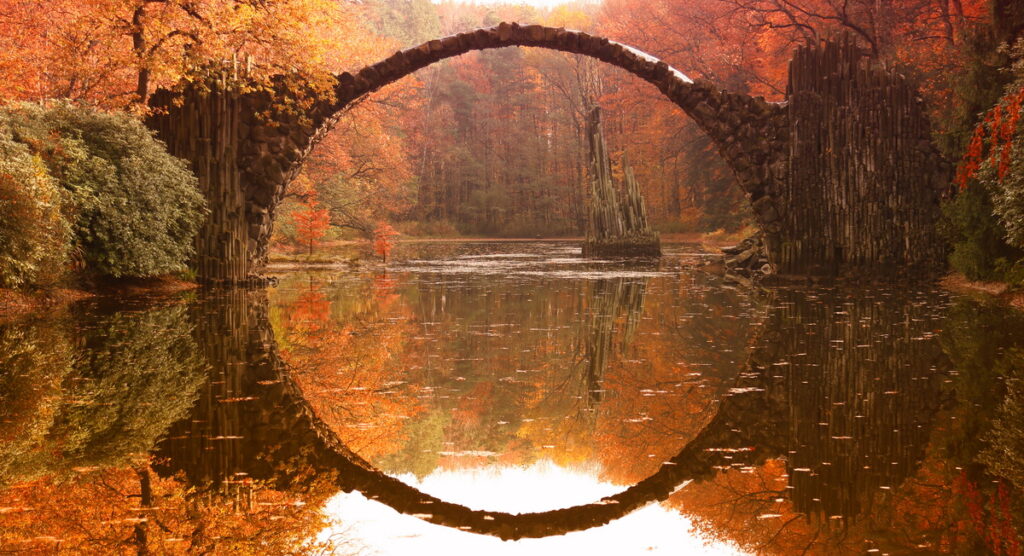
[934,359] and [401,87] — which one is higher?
[401,87]

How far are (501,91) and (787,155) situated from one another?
45.3 m

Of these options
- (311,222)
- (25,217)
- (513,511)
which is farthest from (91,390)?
(311,222)

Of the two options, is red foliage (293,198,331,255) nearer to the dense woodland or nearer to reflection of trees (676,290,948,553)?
the dense woodland

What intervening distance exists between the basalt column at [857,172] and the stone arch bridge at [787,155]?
0.02 meters

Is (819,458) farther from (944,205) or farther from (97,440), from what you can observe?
(944,205)

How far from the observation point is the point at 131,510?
3375 mm

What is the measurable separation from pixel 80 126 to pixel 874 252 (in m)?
12.8

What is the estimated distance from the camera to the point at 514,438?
468cm

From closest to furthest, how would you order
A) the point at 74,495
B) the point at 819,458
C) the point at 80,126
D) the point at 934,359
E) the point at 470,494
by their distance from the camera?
the point at 74,495, the point at 470,494, the point at 819,458, the point at 934,359, the point at 80,126

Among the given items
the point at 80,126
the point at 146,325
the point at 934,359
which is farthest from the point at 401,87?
the point at 934,359

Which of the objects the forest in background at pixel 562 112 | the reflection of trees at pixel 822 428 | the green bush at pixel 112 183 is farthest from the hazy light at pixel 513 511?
the forest in background at pixel 562 112

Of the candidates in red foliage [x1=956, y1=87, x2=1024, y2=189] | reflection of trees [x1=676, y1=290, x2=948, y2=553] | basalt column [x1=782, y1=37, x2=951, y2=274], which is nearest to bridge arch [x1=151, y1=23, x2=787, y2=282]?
basalt column [x1=782, y1=37, x2=951, y2=274]

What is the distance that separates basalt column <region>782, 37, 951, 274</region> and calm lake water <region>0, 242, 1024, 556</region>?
550 centimetres

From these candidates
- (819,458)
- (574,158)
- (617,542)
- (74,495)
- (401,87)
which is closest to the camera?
(617,542)
